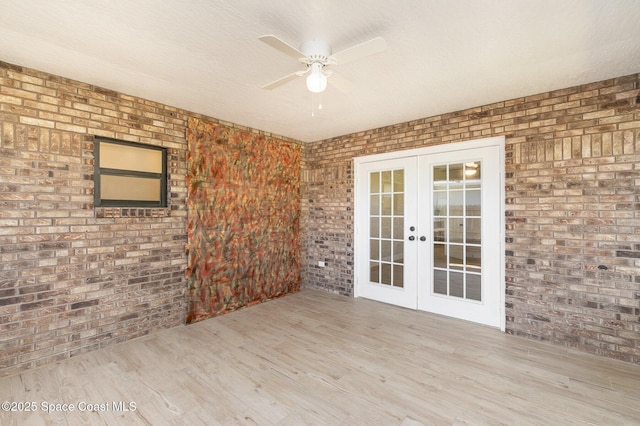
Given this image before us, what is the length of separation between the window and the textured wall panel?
1.10 ft

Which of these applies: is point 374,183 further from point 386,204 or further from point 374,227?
point 374,227

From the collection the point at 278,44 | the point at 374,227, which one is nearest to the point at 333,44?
the point at 278,44

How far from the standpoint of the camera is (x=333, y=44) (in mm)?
2234

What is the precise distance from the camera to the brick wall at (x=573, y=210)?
9.03 ft

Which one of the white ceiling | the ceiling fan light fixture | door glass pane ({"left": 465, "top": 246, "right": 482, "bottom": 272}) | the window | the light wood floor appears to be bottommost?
the light wood floor

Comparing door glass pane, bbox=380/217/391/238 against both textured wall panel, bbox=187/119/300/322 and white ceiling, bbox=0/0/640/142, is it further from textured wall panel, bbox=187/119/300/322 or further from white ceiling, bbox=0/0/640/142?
white ceiling, bbox=0/0/640/142

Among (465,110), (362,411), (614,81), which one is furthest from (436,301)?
(614,81)

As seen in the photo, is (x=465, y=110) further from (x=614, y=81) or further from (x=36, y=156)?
(x=36, y=156)

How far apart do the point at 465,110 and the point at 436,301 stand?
2.55 meters

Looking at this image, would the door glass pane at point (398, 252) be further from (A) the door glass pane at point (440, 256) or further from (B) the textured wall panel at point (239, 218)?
(B) the textured wall panel at point (239, 218)

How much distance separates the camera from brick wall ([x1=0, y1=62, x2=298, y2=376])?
8.39 ft

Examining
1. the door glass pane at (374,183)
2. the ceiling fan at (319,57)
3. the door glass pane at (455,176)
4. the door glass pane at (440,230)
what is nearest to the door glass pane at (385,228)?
the door glass pane at (374,183)

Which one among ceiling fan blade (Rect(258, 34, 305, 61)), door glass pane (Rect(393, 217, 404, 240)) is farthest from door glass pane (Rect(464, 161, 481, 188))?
ceiling fan blade (Rect(258, 34, 305, 61))

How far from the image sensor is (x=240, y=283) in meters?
4.26
